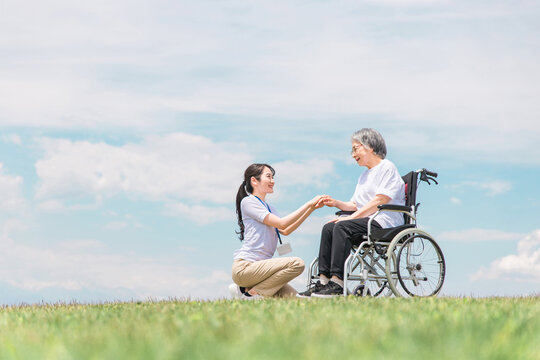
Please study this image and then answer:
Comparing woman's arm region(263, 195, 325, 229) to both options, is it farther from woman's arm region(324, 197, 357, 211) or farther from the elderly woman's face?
the elderly woman's face

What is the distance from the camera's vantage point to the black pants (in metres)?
5.73

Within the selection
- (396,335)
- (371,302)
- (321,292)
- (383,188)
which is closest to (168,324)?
(396,335)

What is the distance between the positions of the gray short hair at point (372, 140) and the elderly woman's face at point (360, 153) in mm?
35

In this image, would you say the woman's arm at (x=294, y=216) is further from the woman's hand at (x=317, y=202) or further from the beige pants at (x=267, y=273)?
the beige pants at (x=267, y=273)

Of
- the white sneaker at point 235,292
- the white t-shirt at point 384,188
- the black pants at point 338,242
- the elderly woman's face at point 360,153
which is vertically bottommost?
the white sneaker at point 235,292

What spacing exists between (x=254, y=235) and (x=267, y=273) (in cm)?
40

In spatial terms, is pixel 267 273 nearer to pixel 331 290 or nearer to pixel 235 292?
pixel 235 292

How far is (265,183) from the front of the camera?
608cm

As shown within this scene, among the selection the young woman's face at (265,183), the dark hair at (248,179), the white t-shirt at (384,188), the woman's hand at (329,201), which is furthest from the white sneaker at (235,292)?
the white t-shirt at (384,188)

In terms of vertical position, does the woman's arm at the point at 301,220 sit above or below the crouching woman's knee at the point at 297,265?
above

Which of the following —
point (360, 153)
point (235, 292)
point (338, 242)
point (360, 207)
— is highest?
point (360, 153)

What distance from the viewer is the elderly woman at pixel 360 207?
5738mm

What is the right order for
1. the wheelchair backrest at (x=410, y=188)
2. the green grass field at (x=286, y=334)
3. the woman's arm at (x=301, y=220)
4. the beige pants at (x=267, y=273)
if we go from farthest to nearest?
the wheelchair backrest at (x=410, y=188) → the woman's arm at (x=301, y=220) → the beige pants at (x=267, y=273) → the green grass field at (x=286, y=334)

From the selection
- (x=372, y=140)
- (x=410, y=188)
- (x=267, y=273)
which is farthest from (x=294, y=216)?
(x=410, y=188)
